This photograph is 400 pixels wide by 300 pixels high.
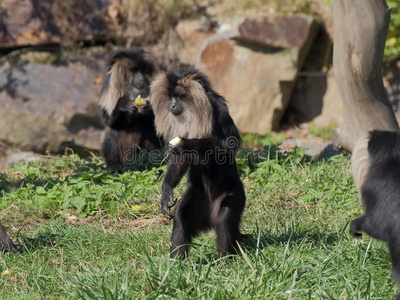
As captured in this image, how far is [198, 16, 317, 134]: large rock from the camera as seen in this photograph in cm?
936

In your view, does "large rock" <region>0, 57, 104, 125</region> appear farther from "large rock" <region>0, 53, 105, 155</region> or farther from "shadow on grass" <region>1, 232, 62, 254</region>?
"shadow on grass" <region>1, 232, 62, 254</region>

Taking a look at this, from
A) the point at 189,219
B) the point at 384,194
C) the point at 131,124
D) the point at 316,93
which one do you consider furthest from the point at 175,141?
the point at 316,93

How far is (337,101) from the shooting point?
992 cm

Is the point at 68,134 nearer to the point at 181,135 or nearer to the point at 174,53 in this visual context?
the point at 174,53

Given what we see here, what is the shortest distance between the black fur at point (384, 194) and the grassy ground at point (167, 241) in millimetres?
293

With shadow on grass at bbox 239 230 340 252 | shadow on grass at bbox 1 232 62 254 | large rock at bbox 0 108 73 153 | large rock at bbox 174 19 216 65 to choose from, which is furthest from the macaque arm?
large rock at bbox 174 19 216 65

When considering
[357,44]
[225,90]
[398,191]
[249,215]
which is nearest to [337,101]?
[225,90]

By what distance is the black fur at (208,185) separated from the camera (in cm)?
401

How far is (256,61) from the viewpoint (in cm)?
955

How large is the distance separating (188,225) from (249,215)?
1.14 meters

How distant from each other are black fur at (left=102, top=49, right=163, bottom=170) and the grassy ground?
14.2 inches

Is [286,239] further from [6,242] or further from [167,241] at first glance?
[6,242]

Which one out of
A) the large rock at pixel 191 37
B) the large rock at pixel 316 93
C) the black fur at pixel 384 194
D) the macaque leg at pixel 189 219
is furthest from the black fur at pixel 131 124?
the black fur at pixel 384 194

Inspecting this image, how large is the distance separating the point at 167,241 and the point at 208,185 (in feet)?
2.03
